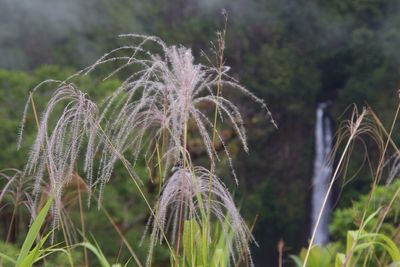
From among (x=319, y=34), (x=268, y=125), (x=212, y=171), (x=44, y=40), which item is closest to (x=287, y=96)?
(x=268, y=125)

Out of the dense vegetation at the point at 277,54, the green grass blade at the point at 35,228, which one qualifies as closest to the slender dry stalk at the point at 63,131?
the green grass blade at the point at 35,228

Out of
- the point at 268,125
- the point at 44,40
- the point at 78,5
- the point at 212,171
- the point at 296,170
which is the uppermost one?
the point at 78,5

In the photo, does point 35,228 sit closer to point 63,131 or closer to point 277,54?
point 63,131

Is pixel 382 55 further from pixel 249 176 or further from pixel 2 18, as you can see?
pixel 2 18

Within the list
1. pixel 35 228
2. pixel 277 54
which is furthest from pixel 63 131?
pixel 277 54

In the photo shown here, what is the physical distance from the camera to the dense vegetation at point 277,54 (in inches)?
453

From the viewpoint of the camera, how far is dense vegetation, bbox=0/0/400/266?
11516 millimetres

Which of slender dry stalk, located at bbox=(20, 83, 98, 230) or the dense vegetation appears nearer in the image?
slender dry stalk, located at bbox=(20, 83, 98, 230)

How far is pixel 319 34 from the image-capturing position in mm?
14359

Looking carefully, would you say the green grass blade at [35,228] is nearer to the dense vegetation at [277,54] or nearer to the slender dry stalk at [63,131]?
the slender dry stalk at [63,131]

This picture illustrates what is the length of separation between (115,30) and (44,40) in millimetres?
1286

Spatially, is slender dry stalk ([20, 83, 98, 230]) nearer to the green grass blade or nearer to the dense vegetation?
the green grass blade

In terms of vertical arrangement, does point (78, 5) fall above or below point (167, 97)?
above

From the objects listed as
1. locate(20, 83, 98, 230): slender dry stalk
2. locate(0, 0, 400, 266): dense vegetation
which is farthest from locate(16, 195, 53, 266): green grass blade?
locate(0, 0, 400, 266): dense vegetation
